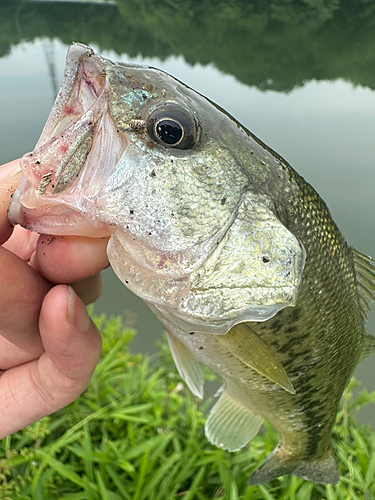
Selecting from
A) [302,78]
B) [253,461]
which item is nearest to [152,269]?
[253,461]

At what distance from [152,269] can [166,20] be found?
17.3m

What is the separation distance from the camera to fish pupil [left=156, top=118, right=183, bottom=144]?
0.88m

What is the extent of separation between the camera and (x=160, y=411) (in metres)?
2.08

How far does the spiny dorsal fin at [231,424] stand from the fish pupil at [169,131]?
3.88 feet

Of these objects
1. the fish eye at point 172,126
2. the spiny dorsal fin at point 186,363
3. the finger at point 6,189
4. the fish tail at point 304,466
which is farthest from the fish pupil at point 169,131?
the fish tail at point 304,466

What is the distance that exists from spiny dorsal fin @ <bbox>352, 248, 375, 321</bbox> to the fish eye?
2.52 feet

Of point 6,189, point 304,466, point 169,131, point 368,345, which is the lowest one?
point 304,466

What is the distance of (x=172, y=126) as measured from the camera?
888 millimetres

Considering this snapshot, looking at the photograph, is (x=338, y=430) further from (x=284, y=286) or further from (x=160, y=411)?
(x=284, y=286)

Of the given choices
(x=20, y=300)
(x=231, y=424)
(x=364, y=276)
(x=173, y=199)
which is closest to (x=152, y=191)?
(x=173, y=199)

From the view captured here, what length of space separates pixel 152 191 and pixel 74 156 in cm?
20

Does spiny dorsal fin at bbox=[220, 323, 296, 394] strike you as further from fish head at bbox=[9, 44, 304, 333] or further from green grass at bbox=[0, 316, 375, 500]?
green grass at bbox=[0, 316, 375, 500]

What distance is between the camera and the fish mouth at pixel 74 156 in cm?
84

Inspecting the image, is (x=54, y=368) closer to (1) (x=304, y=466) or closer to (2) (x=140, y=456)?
(2) (x=140, y=456)
